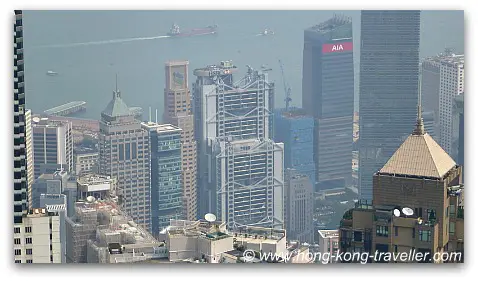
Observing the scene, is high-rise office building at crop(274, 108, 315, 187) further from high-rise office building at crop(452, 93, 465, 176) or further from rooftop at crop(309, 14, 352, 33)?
high-rise office building at crop(452, 93, 465, 176)

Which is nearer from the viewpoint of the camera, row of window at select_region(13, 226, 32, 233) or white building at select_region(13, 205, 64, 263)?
white building at select_region(13, 205, 64, 263)

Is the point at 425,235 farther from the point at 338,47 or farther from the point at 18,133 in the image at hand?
the point at 338,47

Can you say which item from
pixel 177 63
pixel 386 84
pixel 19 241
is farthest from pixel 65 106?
pixel 19 241

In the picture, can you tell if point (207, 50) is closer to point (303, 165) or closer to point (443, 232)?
point (303, 165)

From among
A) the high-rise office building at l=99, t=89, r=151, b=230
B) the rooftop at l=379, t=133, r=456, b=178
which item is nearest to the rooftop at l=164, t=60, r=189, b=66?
the high-rise office building at l=99, t=89, r=151, b=230

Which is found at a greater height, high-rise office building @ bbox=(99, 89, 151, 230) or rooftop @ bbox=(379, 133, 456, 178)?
rooftop @ bbox=(379, 133, 456, 178)

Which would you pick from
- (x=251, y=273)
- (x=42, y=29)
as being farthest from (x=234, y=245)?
(x=42, y=29)
